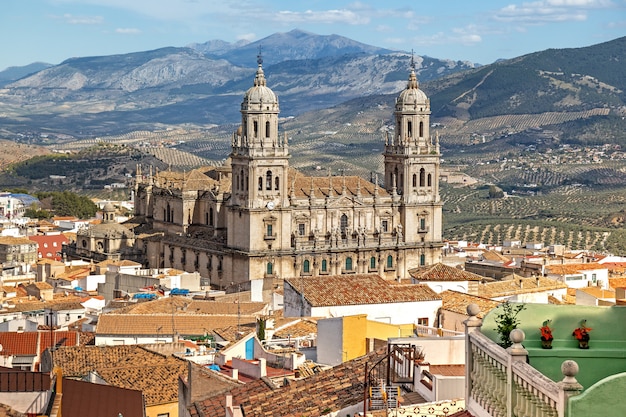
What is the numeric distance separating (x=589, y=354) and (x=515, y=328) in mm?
721

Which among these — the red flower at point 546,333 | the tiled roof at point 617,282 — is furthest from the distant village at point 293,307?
the tiled roof at point 617,282

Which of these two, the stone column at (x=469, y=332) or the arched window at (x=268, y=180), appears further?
the arched window at (x=268, y=180)

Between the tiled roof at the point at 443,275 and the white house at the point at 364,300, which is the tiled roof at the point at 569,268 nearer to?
the tiled roof at the point at 443,275

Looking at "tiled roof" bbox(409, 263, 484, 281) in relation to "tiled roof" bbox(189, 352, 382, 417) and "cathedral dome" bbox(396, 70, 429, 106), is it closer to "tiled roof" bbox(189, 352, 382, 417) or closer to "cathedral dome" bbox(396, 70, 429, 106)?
"tiled roof" bbox(189, 352, 382, 417)

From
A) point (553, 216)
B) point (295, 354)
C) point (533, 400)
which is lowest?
point (553, 216)

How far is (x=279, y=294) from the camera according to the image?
53750 mm

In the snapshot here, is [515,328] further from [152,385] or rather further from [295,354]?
[152,385]

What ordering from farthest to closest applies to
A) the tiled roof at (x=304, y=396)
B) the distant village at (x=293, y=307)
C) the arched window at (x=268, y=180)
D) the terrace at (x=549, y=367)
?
the arched window at (x=268, y=180)
the tiled roof at (x=304, y=396)
the distant village at (x=293, y=307)
the terrace at (x=549, y=367)

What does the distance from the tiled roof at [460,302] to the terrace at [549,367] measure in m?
19.6

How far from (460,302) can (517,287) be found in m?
13.8

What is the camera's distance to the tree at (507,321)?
14.1 m

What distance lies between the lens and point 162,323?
44344mm

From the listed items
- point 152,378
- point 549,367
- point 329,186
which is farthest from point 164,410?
point 329,186

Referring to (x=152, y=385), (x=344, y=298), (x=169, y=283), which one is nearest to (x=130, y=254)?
(x=169, y=283)
